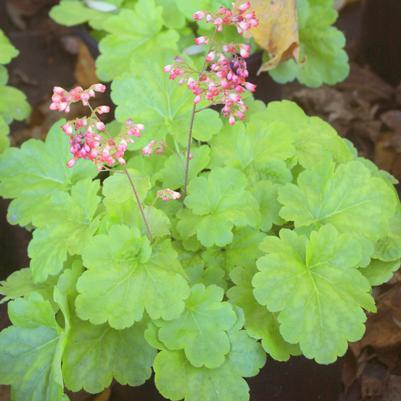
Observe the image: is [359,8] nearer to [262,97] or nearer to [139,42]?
[262,97]

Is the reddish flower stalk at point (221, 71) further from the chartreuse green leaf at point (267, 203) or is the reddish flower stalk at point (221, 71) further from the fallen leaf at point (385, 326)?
the fallen leaf at point (385, 326)

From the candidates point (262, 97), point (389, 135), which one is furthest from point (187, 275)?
point (389, 135)

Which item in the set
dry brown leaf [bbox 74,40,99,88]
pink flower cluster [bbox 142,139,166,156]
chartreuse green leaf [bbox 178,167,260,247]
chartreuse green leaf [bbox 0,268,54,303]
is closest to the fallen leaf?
chartreuse green leaf [bbox 178,167,260,247]

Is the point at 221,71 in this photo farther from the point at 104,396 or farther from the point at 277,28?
the point at 104,396

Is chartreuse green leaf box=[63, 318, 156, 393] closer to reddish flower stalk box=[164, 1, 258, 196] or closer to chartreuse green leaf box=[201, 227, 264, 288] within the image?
chartreuse green leaf box=[201, 227, 264, 288]

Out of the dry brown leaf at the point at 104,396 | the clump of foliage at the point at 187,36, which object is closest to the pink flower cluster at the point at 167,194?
the dry brown leaf at the point at 104,396

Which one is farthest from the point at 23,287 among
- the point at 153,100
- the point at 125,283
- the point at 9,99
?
the point at 9,99
